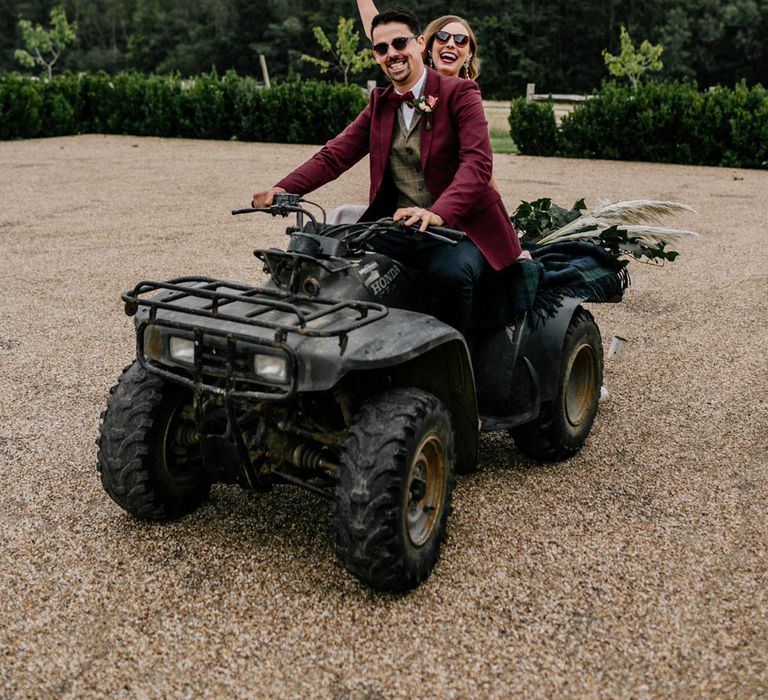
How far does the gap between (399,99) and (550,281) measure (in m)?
1.12

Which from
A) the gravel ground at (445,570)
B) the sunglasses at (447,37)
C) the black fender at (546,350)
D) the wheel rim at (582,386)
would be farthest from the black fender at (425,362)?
the sunglasses at (447,37)

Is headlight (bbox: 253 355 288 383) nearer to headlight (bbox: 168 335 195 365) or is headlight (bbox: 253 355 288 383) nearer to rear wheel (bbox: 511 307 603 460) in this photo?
headlight (bbox: 168 335 195 365)

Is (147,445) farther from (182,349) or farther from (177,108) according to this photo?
(177,108)

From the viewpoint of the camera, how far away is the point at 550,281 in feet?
13.8

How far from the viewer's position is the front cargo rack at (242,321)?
2816 mm

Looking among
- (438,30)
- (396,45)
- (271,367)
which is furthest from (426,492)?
(438,30)

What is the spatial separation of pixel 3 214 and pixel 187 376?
880 centimetres

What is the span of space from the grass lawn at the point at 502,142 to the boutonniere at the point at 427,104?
49.2ft

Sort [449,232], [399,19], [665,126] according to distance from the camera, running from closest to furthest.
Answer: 1. [449,232]
2. [399,19]
3. [665,126]

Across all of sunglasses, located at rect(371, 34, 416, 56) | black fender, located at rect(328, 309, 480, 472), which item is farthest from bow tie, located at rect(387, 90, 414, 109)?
black fender, located at rect(328, 309, 480, 472)

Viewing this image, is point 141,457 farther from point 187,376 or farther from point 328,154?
point 328,154

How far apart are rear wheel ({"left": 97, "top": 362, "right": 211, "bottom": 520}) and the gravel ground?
0.17m

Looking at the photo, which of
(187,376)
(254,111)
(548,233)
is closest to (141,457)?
(187,376)

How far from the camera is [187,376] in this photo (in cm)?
328
